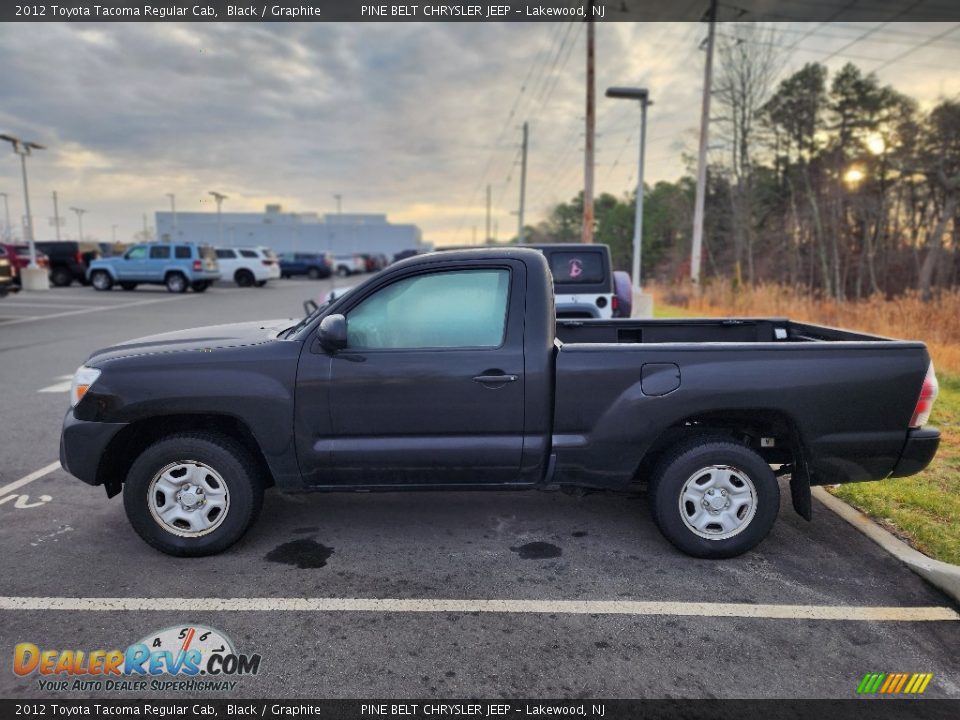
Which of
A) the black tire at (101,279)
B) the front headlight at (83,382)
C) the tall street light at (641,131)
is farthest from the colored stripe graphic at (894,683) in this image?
the black tire at (101,279)

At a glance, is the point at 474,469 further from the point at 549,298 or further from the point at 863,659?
the point at 863,659

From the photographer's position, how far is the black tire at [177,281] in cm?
2739

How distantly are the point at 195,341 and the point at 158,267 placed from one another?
26680mm

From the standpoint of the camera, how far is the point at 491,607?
3.24m

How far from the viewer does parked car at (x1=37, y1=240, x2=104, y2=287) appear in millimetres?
29859

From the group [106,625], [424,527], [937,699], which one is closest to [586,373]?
[424,527]

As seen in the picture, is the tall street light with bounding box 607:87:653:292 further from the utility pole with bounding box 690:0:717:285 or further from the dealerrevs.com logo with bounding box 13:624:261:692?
the dealerrevs.com logo with bounding box 13:624:261:692

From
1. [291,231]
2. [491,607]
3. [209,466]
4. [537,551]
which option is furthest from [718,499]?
[291,231]

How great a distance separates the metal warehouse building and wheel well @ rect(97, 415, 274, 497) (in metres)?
106

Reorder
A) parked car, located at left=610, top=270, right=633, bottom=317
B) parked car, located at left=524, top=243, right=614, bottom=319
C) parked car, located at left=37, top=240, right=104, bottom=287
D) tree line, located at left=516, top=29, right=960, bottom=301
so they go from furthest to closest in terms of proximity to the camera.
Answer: parked car, located at left=37, top=240, right=104, bottom=287
tree line, located at left=516, top=29, right=960, bottom=301
parked car, located at left=610, top=270, right=633, bottom=317
parked car, located at left=524, top=243, right=614, bottom=319

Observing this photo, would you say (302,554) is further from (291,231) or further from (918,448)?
(291,231)

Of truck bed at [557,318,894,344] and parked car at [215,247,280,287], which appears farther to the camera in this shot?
parked car at [215,247,280,287]

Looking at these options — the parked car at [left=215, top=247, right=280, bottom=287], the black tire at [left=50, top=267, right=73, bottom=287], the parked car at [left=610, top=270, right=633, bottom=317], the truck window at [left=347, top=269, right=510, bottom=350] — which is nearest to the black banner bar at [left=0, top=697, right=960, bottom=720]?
the truck window at [left=347, top=269, right=510, bottom=350]

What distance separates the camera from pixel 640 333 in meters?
5.23
